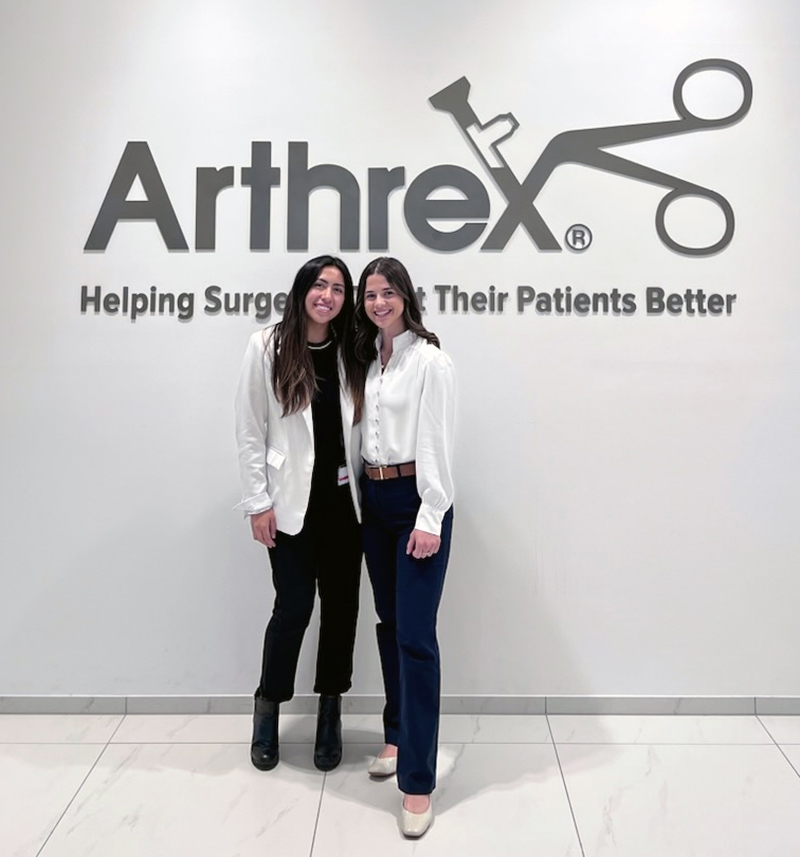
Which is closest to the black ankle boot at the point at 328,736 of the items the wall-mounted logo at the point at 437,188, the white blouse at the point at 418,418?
the white blouse at the point at 418,418

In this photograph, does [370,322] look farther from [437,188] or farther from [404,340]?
[437,188]

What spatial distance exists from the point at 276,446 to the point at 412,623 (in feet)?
2.30

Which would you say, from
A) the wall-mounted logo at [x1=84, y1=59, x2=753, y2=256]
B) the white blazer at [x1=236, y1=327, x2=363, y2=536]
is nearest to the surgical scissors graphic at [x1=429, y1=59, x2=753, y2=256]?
the wall-mounted logo at [x1=84, y1=59, x2=753, y2=256]

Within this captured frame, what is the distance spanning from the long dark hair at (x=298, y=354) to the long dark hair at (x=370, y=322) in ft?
0.09

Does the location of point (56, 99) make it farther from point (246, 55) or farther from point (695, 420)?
point (695, 420)

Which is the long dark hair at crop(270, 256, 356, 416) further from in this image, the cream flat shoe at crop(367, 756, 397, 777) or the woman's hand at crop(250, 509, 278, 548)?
the cream flat shoe at crop(367, 756, 397, 777)

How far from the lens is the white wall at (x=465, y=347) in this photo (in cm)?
267

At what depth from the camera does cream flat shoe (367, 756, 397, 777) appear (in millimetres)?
2307

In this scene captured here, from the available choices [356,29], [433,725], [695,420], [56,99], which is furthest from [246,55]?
[433,725]

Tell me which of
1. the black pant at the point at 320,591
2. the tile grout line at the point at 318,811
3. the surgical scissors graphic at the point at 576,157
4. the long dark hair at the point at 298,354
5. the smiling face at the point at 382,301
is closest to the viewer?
the tile grout line at the point at 318,811

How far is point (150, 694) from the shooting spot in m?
2.75

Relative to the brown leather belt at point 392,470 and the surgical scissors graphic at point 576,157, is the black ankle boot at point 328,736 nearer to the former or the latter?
the brown leather belt at point 392,470

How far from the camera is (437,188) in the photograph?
2676 mm

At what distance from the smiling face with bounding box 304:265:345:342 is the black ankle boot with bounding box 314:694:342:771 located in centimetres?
129
